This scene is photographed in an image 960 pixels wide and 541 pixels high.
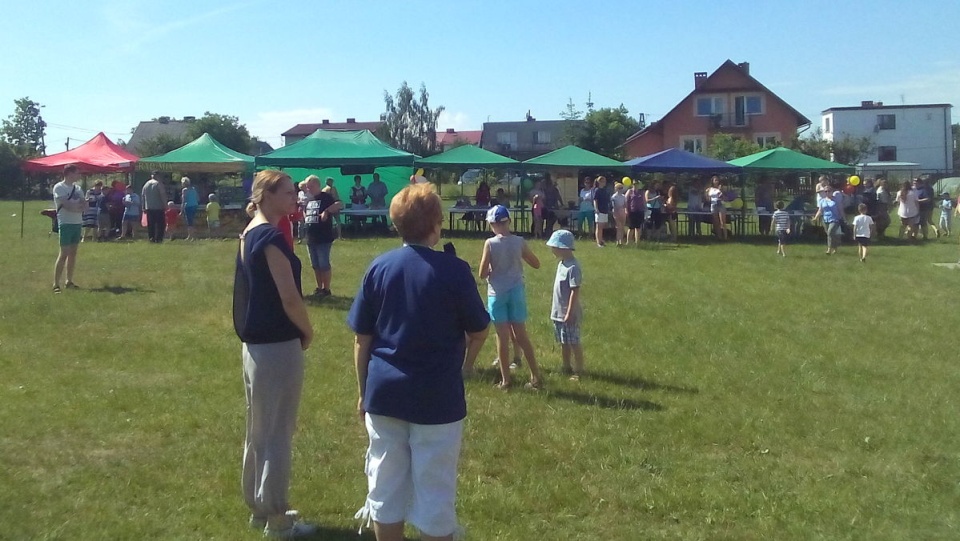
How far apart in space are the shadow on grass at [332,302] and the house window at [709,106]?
49.2 metres

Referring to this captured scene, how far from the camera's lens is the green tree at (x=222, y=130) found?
264 ft

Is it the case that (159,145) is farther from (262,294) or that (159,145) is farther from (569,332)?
(262,294)

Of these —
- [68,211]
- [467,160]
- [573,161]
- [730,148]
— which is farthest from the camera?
[730,148]

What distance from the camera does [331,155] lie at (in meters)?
24.6

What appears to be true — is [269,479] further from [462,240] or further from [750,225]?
[750,225]

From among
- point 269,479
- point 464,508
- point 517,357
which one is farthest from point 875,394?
point 269,479

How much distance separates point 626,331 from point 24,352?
6.14 meters

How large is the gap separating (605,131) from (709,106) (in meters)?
7.36

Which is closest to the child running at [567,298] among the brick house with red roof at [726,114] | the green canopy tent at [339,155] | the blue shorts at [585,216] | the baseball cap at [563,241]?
the baseball cap at [563,241]

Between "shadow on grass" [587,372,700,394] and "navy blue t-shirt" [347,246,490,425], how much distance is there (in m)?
4.42

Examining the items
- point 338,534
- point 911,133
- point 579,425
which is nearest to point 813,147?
point 911,133

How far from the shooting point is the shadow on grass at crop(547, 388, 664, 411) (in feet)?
23.8

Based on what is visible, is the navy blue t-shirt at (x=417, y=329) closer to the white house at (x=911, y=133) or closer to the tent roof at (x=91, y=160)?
the tent roof at (x=91, y=160)

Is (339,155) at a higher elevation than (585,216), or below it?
higher
